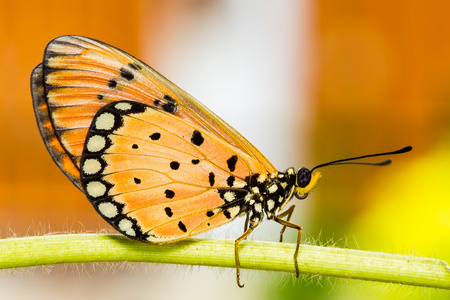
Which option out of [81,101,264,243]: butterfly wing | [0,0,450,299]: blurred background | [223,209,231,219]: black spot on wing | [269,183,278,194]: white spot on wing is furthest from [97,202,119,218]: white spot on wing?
[0,0,450,299]: blurred background

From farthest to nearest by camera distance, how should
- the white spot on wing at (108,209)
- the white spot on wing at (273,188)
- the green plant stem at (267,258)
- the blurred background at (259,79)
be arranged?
the blurred background at (259,79) → the white spot on wing at (273,188) → the white spot on wing at (108,209) → the green plant stem at (267,258)

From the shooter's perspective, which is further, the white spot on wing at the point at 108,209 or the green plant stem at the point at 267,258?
the white spot on wing at the point at 108,209

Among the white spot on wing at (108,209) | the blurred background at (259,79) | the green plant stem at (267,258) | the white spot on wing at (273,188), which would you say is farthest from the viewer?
the blurred background at (259,79)

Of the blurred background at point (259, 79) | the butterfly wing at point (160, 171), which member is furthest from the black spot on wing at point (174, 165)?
the blurred background at point (259, 79)

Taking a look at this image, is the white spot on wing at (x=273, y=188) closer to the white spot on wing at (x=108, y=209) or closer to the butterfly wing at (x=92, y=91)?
the butterfly wing at (x=92, y=91)

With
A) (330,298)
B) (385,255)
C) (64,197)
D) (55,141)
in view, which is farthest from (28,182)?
(385,255)

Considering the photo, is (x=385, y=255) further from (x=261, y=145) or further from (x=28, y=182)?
(x=28, y=182)

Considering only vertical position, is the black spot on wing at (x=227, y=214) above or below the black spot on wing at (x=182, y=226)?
below
